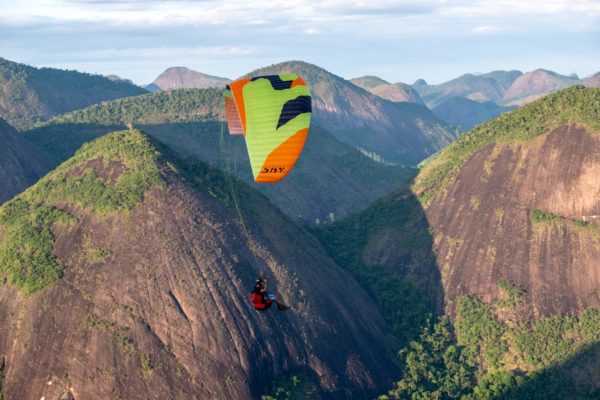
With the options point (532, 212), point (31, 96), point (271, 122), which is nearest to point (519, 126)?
point (532, 212)

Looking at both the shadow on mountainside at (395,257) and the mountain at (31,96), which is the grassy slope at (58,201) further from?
the mountain at (31,96)

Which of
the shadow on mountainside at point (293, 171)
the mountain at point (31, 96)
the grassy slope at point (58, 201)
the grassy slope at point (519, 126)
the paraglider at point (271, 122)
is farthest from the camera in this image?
the mountain at point (31, 96)

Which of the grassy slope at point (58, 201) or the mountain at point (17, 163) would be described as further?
the mountain at point (17, 163)

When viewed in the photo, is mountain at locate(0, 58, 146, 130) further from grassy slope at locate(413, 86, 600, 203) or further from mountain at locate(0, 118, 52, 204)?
grassy slope at locate(413, 86, 600, 203)

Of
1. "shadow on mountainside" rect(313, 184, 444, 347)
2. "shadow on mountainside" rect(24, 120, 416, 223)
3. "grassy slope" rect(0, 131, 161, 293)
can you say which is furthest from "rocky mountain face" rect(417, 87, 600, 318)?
"shadow on mountainside" rect(24, 120, 416, 223)

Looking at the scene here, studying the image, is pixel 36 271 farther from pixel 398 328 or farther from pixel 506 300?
pixel 506 300

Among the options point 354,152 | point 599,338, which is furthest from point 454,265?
point 354,152

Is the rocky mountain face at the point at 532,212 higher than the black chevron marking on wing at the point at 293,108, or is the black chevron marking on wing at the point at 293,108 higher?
the black chevron marking on wing at the point at 293,108

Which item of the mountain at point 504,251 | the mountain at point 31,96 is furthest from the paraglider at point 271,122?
the mountain at point 31,96
